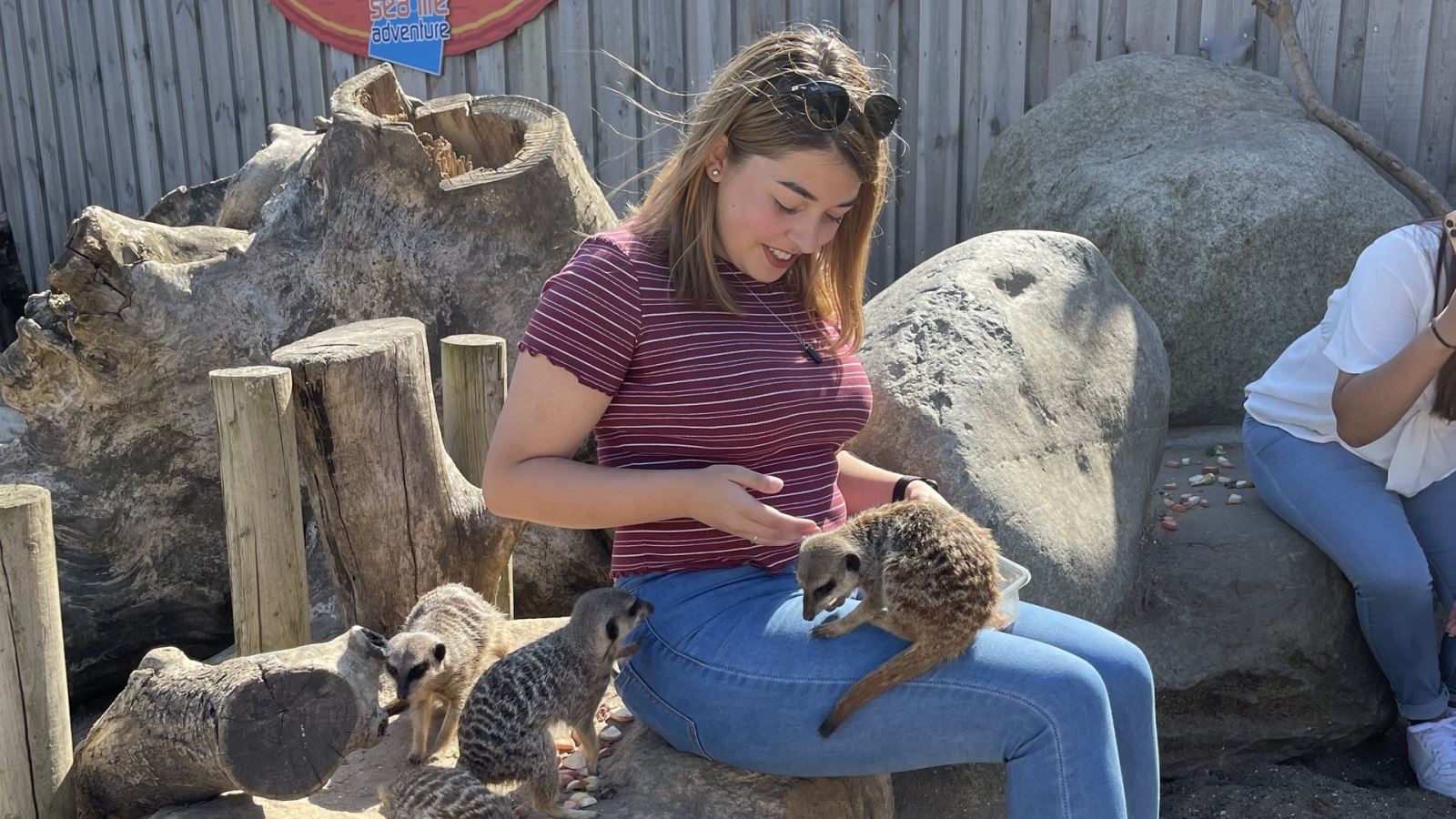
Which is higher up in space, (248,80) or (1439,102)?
(248,80)

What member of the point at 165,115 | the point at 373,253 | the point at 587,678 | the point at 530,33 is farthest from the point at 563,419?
the point at 165,115

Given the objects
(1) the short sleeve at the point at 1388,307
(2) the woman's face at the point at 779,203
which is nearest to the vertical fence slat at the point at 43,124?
(2) the woman's face at the point at 779,203

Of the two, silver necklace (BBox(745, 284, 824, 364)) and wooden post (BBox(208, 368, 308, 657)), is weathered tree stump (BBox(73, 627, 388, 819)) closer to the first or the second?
wooden post (BBox(208, 368, 308, 657))

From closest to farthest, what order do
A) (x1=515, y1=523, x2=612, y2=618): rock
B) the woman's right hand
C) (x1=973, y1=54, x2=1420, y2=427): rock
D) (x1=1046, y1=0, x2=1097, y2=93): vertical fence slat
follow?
the woman's right hand < (x1=515, y1=523, x2=612, y2=618): rock < (x1=973, y1=54, x2=1420, y2=427): rock < (x1=1046, y1=0, x2=1097, y2=93): vertical fence slat

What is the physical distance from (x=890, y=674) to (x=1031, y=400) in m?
1.52

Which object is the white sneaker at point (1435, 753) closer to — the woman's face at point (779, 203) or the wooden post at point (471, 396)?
the woman's face at point (779, 203)

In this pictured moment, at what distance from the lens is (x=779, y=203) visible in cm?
269

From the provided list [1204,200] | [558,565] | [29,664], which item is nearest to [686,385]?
[29,664]

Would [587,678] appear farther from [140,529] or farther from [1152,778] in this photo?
[140,529]

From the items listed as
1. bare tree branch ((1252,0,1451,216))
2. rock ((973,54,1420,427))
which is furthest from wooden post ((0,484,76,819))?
bare tree branch ((1252,0,1451,216))

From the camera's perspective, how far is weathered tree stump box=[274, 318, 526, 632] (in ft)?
10.9

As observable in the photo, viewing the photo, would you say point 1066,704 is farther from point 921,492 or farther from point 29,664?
point 29,664

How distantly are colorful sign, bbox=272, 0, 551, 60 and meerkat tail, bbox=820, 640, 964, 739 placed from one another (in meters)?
5.51

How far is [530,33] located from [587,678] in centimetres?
511
